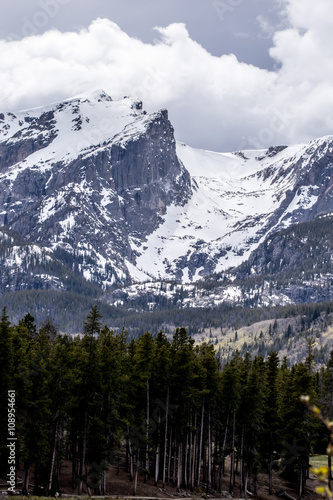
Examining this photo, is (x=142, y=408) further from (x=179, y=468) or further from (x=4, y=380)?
(x=4, y=380)

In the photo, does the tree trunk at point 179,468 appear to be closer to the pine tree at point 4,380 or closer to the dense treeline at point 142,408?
the dense treeline at point 142,408

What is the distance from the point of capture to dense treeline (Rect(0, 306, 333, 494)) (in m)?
49.0

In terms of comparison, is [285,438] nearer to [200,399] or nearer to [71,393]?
[200,399]

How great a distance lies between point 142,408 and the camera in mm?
61438

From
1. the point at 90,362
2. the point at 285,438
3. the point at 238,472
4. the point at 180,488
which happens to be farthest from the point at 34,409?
the point at 238,472

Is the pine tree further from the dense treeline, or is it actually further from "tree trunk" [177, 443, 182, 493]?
"tree trunk" [177, 443, 182, 493]

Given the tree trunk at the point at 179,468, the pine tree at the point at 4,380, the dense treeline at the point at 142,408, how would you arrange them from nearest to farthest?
the pine tree at the point at 4,380, the dense treeline at the point at 142,408, the tree trunk at the point at 179,468

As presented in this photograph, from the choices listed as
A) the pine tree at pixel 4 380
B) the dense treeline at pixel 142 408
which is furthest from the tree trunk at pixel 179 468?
the pine tree at pixel 4 380

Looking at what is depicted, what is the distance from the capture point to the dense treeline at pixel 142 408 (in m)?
49.0

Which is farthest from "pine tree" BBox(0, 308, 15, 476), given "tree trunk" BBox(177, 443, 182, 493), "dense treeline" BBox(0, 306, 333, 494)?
"tree trunk" BBox(177, 443, 182, 493)

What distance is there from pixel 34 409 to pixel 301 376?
97.6ft

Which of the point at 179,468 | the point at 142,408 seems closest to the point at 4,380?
the point at 142,408

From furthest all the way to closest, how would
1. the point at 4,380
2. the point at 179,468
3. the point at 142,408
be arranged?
1. the point at 142,408
2. the point at 179,468
3. the point at 4,380

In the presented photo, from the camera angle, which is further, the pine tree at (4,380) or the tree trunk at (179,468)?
the tree trunk at (179,468)
